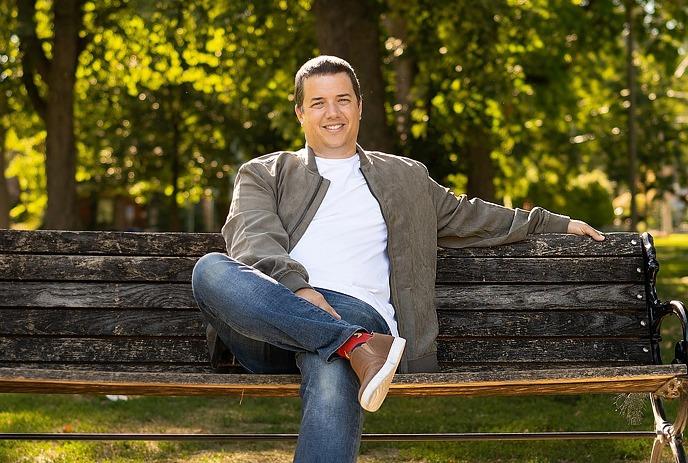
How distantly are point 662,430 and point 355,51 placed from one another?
767 centimetres

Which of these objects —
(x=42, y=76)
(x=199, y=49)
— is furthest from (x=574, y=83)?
(x=42, y=76)

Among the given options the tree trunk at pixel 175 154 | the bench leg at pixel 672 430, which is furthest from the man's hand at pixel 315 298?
the tree trunk at pixel 175 154

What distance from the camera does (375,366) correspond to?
3.96m

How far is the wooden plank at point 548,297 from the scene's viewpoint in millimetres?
5391

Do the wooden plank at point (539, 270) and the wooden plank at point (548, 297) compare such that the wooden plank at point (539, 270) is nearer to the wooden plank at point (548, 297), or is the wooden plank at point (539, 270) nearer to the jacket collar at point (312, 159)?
the wooden plank at point (548, 297)

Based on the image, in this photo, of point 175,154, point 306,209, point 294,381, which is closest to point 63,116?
point 175,154

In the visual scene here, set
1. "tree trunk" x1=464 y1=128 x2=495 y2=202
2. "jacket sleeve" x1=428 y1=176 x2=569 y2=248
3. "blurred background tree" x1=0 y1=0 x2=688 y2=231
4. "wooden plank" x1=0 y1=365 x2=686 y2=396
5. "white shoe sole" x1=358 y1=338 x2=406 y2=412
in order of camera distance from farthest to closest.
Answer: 1. "tree trunk" x1=464 y1=128 x2=495 y2=202
2. "blurred background tree" x1=0 y1=0 x2=688 y2=231
3. "jacket sleeve" x1=428 y1=176 x2=569 y2=248
4. "wooden plank" x1=0 y1=365 x2=686 y2=396
5. "white shoe sole" x1=358 y1=338 x2=406 y2=412

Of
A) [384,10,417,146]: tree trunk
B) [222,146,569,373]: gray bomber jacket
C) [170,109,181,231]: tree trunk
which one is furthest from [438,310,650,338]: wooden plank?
[170,109,181,231]: tree trunk

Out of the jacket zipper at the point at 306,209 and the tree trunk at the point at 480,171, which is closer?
the jacket zipper at the point at 306,209

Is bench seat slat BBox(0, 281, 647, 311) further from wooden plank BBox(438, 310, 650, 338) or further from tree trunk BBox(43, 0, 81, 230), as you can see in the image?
tree trunk BBox(43, 0, 81, 230)

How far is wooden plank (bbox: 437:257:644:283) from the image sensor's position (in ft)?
17.8

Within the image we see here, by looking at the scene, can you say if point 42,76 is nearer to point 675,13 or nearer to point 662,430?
point 675,13

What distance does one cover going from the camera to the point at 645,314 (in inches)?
212

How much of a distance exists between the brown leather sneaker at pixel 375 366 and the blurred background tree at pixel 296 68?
806cm
